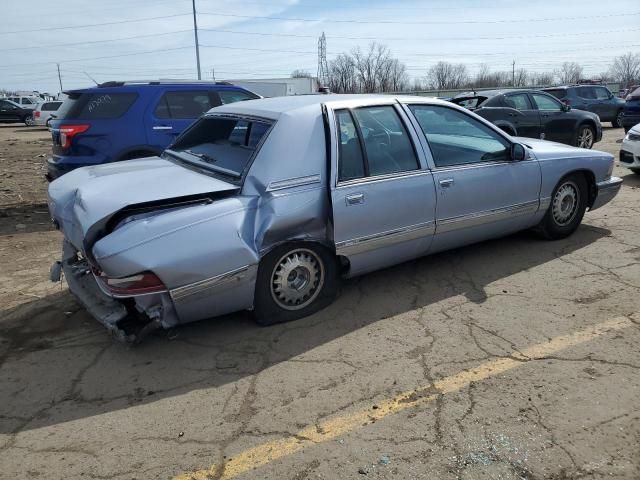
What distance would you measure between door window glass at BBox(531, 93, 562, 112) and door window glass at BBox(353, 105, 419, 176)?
861cm

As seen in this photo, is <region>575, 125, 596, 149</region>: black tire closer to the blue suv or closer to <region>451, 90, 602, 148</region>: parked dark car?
<region>451, 90, 602, 148</region>: parked dark car

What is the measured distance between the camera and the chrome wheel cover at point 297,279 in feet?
12.4

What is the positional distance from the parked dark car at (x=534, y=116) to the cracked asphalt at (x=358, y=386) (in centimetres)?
707

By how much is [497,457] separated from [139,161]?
374 cm

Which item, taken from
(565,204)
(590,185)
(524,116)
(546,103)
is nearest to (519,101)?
(524,116)

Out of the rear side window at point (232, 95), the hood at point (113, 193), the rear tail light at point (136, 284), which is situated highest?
the rear side window at point (232, 95)

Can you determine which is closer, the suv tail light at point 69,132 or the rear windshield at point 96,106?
the suv tail light at point 69,132

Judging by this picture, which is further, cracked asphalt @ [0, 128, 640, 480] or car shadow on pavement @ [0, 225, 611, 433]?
car shadow on pavement @ [0, 225, 611, 433]

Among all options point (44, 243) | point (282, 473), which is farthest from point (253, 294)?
point (44, 243)

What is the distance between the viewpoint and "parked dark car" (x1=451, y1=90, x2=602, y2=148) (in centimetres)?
1113

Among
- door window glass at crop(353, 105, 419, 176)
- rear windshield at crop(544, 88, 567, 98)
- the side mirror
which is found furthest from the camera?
rear windshield at crop(544, 88, 567, 98)

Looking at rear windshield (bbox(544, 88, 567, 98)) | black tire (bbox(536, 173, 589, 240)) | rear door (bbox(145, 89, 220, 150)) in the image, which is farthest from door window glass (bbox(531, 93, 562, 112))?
rear door (bbox(145, 89, 220, 150))

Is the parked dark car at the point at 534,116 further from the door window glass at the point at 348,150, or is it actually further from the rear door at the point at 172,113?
the door window glass at the point at 348,150

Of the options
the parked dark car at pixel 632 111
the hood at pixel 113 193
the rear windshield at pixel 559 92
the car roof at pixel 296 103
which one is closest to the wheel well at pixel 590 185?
the car roof at pixel 296 103
